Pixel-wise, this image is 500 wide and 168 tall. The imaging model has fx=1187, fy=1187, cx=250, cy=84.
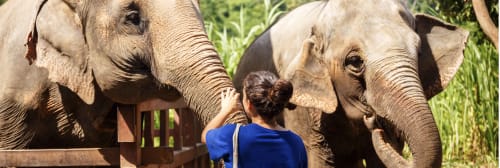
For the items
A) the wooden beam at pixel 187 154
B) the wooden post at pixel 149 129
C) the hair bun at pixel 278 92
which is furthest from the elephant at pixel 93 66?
the hair bun at pixel 278 92

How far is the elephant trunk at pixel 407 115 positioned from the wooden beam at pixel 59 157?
168cm

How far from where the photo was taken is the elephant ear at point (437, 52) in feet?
27.0

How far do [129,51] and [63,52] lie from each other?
1.69 feet

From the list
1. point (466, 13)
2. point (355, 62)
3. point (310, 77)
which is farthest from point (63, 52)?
point (466, 13)

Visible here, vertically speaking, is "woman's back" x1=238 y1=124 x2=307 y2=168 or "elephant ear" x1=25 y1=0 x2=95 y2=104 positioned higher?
"elephant ear" x1=25 y1=0 x2=95 y2=104

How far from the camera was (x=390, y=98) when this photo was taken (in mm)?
7312

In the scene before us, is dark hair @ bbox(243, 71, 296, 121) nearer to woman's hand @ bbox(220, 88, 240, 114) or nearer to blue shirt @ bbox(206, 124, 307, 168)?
blue shirt @ bbox(206, 124, 307, 168)

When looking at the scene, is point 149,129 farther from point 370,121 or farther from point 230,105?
point 230,105

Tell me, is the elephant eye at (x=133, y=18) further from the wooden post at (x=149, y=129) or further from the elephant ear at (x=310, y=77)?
the elephant ear at (x=310, y=77)

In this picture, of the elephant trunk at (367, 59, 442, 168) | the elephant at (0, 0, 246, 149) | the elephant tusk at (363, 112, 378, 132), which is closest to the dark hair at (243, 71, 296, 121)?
the elephant at (0, 0, 246, 149)

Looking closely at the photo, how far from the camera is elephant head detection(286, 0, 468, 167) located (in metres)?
7.16

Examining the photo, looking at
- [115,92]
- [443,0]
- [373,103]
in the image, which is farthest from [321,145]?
[443,0]

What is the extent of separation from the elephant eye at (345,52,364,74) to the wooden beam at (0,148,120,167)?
1661 millimetres

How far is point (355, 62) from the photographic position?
7.66m
